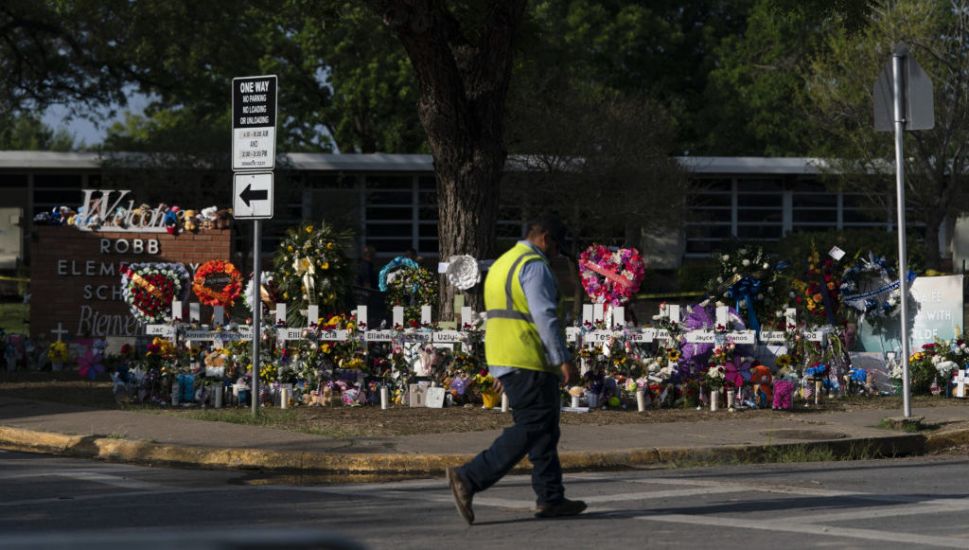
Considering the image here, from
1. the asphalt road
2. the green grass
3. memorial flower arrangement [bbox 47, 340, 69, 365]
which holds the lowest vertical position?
the asphalt road

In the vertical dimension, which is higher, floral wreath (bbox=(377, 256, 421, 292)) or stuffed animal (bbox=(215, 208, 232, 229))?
stuffed animal (bbox=(215, 208, 232, 229))

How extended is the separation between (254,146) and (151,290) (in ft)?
16.2

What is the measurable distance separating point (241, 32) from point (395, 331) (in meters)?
24.3

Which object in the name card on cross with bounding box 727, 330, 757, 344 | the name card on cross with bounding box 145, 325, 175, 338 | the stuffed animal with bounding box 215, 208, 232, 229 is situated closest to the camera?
the name card on cross with bounding box 727, 330, 757, 344

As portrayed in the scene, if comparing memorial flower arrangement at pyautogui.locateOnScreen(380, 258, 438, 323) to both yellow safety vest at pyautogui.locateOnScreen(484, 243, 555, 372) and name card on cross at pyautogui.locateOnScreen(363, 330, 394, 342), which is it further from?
yellow safety vest at pyautogui.locateOnScreen(484, 243, 555, 372)

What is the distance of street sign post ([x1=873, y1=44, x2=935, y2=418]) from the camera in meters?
13.9

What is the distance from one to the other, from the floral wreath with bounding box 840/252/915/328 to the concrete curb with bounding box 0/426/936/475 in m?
4.11

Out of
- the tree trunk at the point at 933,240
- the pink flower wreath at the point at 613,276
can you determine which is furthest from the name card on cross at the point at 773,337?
the tree trunk at the point at 933,240

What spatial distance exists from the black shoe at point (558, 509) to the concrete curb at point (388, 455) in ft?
9.67

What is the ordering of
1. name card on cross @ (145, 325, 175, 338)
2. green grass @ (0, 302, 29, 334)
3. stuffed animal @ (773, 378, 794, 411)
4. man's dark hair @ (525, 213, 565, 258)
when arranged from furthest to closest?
green grass @ (0, 302, 29, 334) → name card on cross @ (145, 325, 175, 338) → stuffed animal @ (773, 378, 794, 411) → man's dark hair @ (525, 213, 565, 258)

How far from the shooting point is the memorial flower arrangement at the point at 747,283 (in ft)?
54.1

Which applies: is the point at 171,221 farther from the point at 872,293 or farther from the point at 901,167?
the point at 901,167

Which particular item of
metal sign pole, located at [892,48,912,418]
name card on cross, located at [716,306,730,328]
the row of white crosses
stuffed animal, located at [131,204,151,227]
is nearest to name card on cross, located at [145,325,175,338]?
the row of white crosses

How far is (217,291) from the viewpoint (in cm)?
1781
